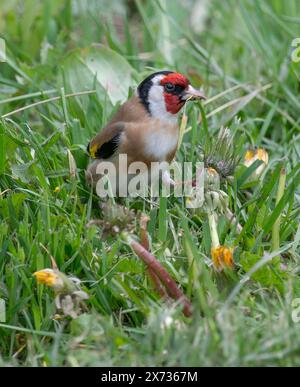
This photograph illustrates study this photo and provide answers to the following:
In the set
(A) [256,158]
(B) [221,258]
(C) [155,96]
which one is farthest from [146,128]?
(B) [221,258]

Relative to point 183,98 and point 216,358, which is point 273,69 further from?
point 216,358

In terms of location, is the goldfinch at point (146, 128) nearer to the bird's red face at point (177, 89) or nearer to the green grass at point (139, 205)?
the bird's red face at point (177, 89)

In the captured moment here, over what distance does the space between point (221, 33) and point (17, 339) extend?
9.83 feet

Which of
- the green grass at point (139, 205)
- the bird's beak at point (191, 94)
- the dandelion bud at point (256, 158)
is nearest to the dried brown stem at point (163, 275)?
the green grass at point (139, 205)

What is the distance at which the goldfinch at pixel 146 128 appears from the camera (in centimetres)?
350

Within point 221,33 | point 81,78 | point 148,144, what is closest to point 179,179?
point 148,144

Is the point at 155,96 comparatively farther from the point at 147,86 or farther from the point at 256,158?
the point at 256,158

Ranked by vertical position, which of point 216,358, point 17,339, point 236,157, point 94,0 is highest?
point 94,0

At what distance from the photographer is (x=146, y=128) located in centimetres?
357

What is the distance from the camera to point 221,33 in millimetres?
5129

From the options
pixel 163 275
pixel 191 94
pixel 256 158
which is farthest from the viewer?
pixel 191 94

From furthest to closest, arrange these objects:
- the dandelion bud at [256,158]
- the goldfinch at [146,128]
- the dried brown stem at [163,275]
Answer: the goldfinch at [146,128] < the dandelion bud at [256,158] < the dried brown stem at [163,275]

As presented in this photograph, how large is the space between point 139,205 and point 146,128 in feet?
1.15

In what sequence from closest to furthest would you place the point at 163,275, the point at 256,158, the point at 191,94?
1. the point at 163,275
2. the point at 256,158
3. the point at 191,94
